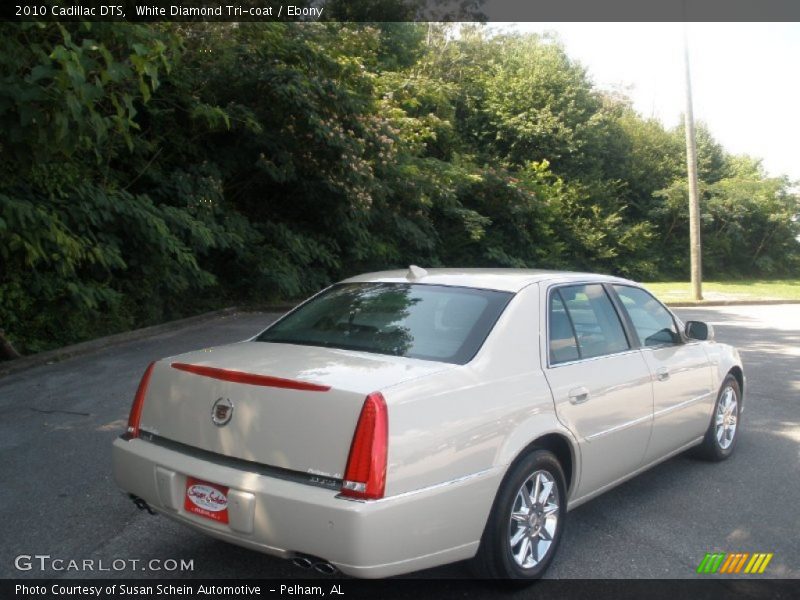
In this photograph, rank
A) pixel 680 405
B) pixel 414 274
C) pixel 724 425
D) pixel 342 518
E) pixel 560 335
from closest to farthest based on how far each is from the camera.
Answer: pixel 342 518, pixel 560 335, pixel 414 274, pixel 680 405, pixel 724 425

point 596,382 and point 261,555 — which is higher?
point 596,382

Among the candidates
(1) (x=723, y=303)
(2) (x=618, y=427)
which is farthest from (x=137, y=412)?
(1) (x=723, y=303)

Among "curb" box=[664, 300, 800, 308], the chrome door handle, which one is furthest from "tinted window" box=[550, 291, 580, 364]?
"curb" box=[664, 300, 800, 308]

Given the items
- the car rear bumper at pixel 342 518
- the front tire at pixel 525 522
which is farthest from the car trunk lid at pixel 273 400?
the front tire at pixel 525 522

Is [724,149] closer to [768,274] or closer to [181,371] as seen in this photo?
[768,274]

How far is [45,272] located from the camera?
33.1ft

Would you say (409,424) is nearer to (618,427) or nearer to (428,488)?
(428,488)

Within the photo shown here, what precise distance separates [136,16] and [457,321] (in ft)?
24.8

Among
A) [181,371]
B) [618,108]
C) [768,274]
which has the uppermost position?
[618,108]

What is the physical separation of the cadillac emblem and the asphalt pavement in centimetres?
86

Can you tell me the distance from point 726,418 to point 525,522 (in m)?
3.03

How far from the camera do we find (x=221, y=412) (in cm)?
338

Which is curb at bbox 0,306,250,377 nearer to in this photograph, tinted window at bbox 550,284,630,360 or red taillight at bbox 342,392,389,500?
tinted window at bbox 550,284,630,360

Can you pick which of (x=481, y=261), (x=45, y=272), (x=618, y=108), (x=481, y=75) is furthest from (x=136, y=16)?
(x=618, y=108)
